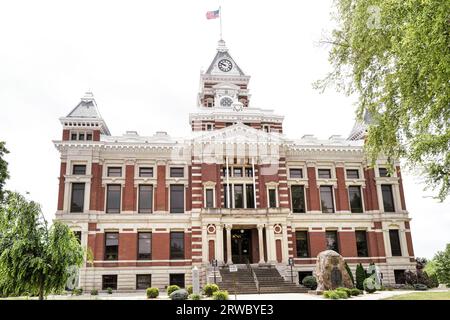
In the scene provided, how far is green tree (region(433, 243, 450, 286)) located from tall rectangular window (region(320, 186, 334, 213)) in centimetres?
1226

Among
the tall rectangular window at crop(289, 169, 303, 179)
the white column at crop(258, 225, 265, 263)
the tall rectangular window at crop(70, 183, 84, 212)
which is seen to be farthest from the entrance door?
the tall rectangular window at crop(70, 183, 84, 212)

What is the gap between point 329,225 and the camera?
1421 inches

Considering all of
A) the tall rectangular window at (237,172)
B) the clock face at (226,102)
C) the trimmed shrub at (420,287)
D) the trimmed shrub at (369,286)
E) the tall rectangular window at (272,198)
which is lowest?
the trimmed shrub at (420,287)

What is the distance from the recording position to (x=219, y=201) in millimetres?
34125

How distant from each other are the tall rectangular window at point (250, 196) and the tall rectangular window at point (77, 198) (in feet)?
48.6

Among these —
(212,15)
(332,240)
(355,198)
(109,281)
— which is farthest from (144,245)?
(212,15)

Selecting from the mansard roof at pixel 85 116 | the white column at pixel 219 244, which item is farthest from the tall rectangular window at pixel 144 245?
the mansard roof at pixel 85 116

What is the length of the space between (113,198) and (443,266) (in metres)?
32.5

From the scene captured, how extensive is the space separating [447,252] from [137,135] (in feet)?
109

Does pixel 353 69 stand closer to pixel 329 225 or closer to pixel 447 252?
pixel 329 225

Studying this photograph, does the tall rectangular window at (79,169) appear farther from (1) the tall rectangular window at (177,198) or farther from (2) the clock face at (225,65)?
(2) the clock face at (225,65)

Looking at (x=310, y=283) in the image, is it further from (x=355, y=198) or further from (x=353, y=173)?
(x=353, y=173)

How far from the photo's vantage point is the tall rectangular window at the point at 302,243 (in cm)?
3522
